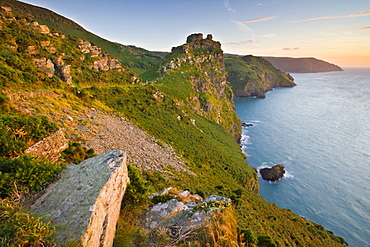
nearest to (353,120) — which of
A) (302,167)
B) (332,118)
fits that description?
(332,118)

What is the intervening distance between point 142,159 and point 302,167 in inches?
2763

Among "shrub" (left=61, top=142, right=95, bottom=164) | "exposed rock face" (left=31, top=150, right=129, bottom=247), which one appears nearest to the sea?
"shrub" (left=61, top=142, right=95, bottom=164)

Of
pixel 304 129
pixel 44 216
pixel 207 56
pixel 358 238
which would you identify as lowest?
pixel 358 238

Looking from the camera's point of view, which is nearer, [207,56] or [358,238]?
[358,238]

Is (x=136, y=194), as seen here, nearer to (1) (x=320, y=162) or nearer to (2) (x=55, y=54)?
(2) (x=55, y=54)

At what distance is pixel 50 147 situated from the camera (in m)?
11.5

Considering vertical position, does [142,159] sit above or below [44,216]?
below

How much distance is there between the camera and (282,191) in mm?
58031

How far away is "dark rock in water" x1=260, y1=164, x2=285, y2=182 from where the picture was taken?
61.5m

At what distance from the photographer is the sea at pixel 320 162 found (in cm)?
4938

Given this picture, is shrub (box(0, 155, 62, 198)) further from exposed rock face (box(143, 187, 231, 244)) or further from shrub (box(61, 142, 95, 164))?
exposed rock face (box(143, 187, 231, 244))

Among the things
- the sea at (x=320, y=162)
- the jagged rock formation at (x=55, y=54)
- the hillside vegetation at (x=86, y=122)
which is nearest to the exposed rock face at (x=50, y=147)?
the hillside vegetation at (x=86, y=122)

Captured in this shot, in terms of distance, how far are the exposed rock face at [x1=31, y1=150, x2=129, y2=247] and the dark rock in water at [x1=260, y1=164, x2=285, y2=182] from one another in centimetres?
6325

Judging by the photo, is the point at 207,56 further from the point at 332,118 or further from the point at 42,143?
the point at 42,143
